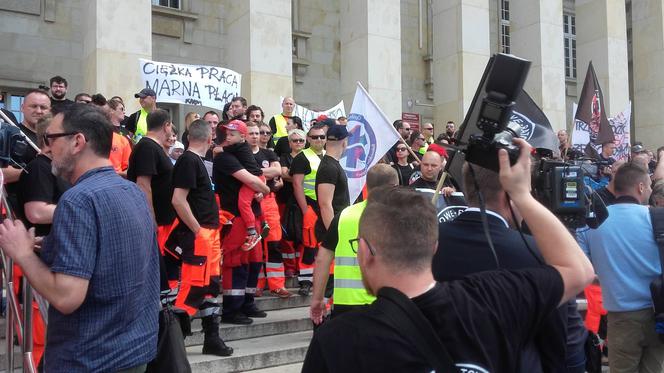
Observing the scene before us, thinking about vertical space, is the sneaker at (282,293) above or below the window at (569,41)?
below

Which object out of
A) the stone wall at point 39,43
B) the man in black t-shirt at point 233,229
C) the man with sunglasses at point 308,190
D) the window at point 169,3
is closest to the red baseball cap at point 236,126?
the man in black t-shirt at point 233,229

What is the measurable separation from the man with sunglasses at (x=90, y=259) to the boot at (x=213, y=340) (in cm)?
294

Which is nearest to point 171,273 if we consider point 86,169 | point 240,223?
point 240,223

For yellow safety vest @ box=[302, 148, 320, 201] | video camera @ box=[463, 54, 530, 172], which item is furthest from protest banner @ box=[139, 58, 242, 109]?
video camera @ box=[463, 54, 530, 172]

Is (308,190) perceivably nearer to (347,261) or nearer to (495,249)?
(347,261)

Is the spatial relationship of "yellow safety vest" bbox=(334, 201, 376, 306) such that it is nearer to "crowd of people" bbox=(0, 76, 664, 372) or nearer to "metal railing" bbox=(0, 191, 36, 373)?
"crowd of people" bbox=(0, 76, 664, 372)

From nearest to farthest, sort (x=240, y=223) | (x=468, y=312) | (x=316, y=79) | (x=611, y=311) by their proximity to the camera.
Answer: (x=468, y=312) < (x=611, y=311) < (x=240, y=223) < (x=316, y=79)

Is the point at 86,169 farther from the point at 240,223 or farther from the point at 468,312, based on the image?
the point at 240,223

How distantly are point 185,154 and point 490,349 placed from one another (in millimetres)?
4200

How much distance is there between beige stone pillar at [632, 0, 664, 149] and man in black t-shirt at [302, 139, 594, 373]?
60.7ft

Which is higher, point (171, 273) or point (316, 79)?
point (316, 79)

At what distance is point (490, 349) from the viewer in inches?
75.1

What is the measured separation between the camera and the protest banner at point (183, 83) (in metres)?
9.67

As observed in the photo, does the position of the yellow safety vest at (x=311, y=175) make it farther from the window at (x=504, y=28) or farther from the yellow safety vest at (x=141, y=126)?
the window at (x=504, y=28)
